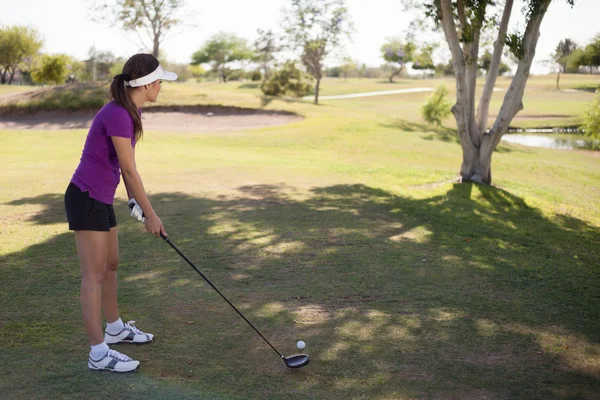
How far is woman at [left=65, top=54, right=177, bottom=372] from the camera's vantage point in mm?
Result: 4621

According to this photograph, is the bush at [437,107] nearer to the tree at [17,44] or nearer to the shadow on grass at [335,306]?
the shadow on grass at [335,306]

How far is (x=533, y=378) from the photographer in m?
4.90

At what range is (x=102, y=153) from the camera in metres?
4.66

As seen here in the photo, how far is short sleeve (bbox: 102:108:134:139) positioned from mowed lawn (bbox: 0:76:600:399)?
1.79 m

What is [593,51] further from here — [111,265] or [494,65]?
[111,265]

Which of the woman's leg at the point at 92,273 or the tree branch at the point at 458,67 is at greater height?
the tree branch at the point at 458,67

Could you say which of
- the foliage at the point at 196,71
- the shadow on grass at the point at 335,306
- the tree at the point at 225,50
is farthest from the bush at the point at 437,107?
the foliage at the point at 196,71

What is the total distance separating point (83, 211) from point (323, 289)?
10.5 feet

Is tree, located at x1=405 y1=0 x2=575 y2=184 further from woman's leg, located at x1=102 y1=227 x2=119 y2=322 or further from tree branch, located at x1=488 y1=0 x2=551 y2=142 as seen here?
woman's leg, located at x1=102 y1=227 x2=119 y2=322

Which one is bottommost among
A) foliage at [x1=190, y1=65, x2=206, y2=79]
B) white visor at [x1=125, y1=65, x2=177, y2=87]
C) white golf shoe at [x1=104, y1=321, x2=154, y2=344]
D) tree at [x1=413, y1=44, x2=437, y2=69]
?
white golf shoe at [x1=104, y1=321, x2=154, y2=344]

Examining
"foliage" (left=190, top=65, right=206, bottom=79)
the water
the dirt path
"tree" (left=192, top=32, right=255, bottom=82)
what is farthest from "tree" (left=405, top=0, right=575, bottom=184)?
"foliage" (left=190, top=65, right=206, bottom=79)

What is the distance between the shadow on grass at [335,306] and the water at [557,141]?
24833 millimetres

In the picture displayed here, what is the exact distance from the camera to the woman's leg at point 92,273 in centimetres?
471

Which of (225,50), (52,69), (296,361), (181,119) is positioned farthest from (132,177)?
(225,50)
